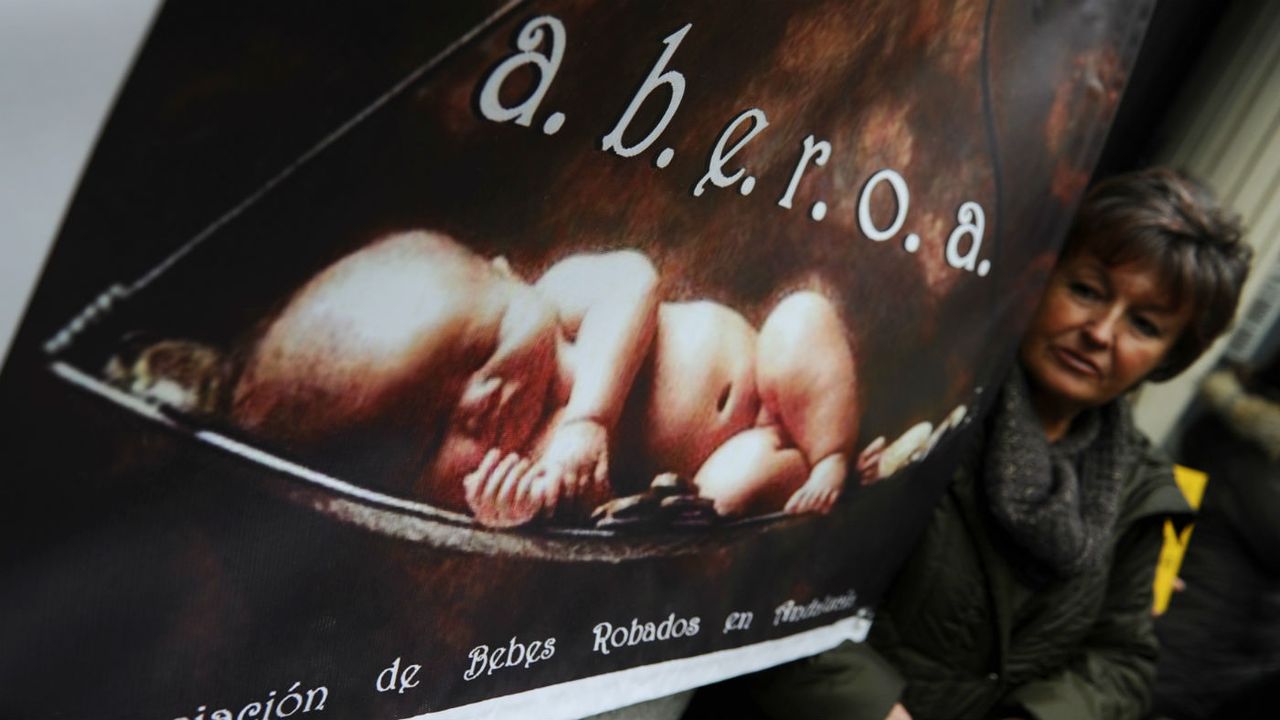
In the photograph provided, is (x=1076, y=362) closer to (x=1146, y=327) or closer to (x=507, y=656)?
(x=1146, y=327)

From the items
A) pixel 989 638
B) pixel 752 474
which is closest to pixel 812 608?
pixel 752 474

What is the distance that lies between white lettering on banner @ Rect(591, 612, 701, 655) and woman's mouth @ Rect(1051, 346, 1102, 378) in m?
0.82

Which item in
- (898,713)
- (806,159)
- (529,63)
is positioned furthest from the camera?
(898,713)

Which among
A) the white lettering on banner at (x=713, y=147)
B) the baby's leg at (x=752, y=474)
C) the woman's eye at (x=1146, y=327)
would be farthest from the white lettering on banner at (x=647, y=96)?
the woman's eye at (x=1146, y=327)

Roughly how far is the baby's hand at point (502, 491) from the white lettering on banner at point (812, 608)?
479mm

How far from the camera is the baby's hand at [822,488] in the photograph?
4.03 ft

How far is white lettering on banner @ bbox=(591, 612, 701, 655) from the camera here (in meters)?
1.08

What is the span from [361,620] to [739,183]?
0.51m

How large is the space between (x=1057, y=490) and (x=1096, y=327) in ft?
0.87

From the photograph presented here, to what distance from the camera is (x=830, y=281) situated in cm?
112

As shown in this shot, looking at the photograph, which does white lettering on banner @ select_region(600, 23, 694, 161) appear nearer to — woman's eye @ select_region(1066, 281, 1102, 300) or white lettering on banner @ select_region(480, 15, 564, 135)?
white lettering on banner @ select_region(480, 15, 564, 135)

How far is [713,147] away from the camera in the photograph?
927mm

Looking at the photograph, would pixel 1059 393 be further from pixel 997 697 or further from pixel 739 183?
pixel 739 183

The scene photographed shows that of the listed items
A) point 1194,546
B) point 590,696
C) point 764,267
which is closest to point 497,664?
point 590,696
